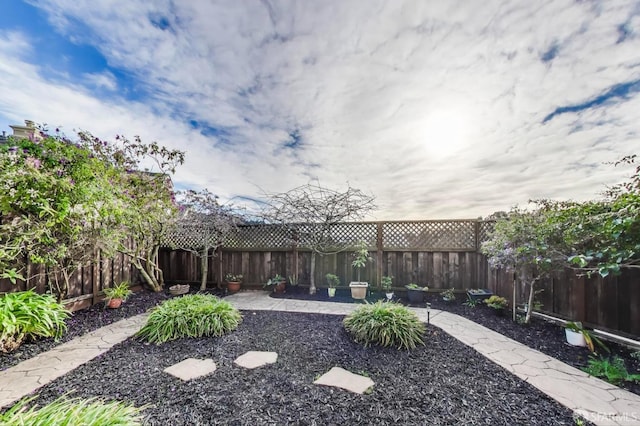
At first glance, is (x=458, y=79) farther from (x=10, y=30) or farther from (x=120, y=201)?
(x=10, y=30)

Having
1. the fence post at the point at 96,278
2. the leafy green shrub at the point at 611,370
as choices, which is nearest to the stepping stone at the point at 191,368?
the fence post at the point at 96,278

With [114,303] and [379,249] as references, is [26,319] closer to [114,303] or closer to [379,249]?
[114,303]

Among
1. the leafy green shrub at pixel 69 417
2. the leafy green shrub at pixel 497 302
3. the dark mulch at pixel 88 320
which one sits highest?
the leafy green shrub at pixel 69 417

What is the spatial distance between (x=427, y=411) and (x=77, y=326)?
440 cm

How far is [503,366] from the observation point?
2355 mm

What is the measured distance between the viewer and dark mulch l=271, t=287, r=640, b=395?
2.49 m

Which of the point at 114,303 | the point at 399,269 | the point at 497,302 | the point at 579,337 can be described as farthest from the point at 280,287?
the point at 579,337

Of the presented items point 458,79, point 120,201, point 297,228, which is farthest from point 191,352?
point 458,79

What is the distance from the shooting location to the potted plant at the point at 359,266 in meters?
5.17

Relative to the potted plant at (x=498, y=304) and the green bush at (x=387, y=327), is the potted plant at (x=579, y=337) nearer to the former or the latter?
the potted plant at (x=498, y=304)

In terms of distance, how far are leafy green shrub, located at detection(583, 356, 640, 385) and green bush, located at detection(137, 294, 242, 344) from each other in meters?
3.67

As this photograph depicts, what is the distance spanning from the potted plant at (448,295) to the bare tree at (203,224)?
15.6ft

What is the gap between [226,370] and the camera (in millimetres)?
2279

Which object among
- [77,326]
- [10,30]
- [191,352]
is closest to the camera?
[191,352]
